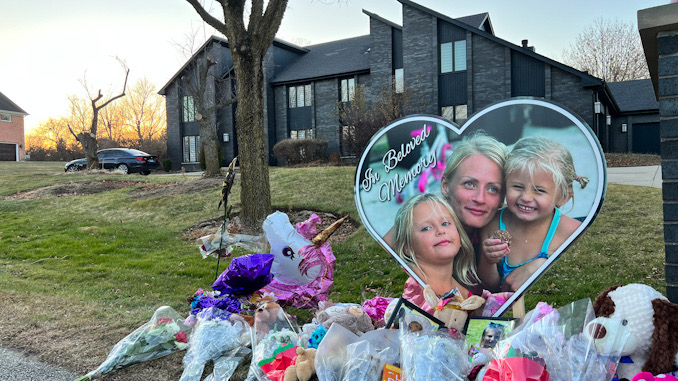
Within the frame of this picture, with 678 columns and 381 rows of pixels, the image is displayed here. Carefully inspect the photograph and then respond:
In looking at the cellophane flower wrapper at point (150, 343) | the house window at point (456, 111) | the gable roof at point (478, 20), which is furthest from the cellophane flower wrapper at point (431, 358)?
the gable roof at point (478, 20)

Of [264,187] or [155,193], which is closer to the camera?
[264,187]

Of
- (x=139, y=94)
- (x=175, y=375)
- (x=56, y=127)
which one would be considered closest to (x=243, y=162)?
(x=175, y=375)

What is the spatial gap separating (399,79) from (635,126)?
1463 centimetres

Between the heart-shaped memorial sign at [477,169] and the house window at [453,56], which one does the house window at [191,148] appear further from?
the heart-shaped memorial sign at [477,169]

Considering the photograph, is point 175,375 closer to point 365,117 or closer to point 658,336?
point 658,336

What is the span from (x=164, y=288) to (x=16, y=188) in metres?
15.0

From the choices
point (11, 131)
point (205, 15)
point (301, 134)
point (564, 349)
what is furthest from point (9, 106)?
point (564, 349)

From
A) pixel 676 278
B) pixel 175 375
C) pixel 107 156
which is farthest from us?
pixel 107 156

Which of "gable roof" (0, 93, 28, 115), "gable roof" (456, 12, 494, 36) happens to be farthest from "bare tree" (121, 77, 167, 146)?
"gable roof" (456, 12, 494, 36)

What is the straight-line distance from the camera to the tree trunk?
791 cm

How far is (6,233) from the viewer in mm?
9883

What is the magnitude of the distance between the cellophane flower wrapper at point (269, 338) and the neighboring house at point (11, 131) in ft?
165

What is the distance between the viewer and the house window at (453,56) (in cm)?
2294

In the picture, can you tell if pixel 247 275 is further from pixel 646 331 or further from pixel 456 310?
pixel 646 331
